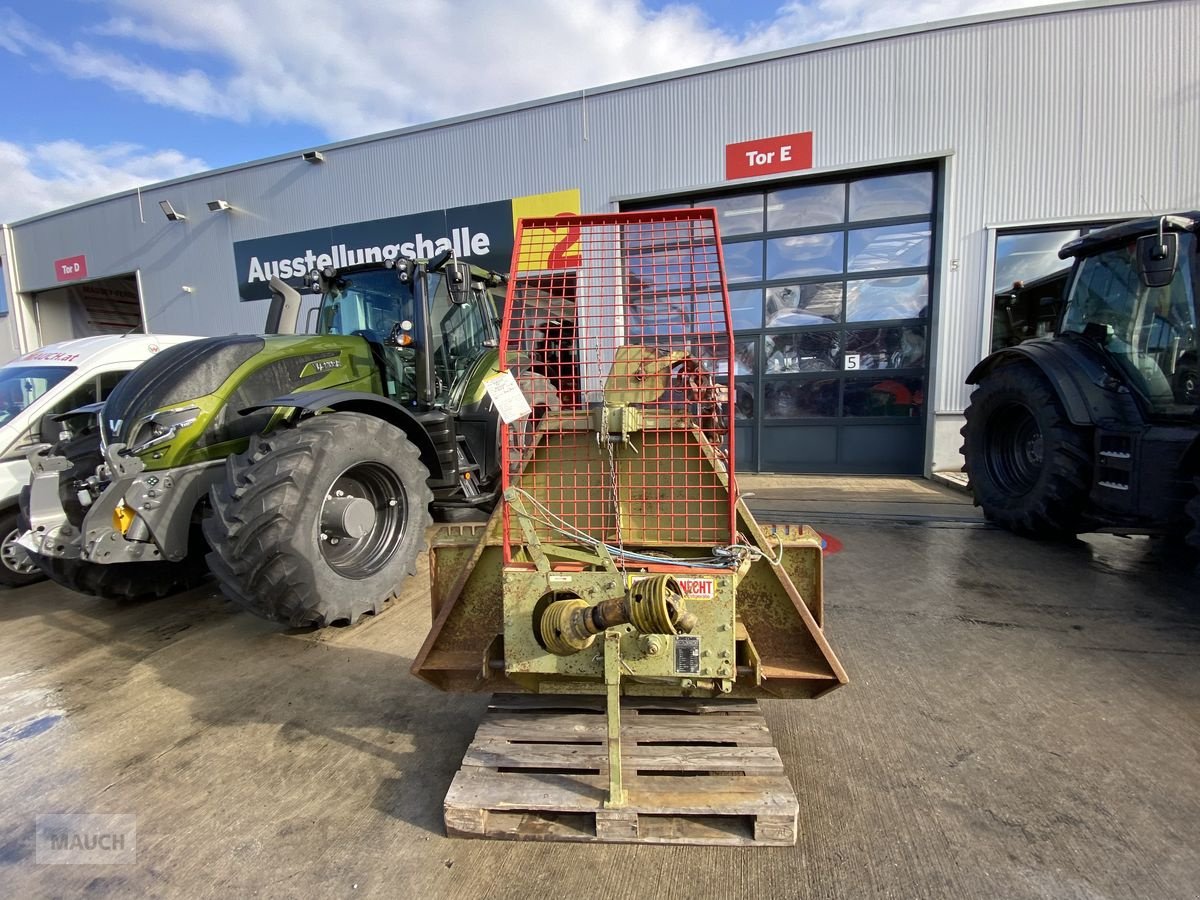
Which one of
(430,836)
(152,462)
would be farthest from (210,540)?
(430,836)

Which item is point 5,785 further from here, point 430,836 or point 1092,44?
point 1092,44

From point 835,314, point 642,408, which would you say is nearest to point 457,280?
point 642,408

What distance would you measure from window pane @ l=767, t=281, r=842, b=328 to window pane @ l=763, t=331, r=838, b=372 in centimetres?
20

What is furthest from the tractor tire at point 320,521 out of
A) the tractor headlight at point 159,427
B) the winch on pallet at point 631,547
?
the winch on pallet at point 631,547

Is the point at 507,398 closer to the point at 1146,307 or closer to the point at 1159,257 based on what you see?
the point at 1159,257

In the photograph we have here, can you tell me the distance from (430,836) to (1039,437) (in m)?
5.56

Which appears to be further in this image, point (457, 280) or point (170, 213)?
point (170, 213)

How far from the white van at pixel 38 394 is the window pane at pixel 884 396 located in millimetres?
8817

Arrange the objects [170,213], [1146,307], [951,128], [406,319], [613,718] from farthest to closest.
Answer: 1. [170,213]
2. [951,128]
3. [406,319]
4. [1146,307]
5. [613,718]

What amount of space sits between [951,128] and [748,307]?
11.2ft

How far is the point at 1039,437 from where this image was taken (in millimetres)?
4930

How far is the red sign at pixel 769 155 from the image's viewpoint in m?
7.98

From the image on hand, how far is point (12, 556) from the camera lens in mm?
4398

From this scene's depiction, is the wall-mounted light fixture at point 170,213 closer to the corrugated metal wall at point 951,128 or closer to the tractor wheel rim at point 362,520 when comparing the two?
the corrugated metal wall at point 951,128
